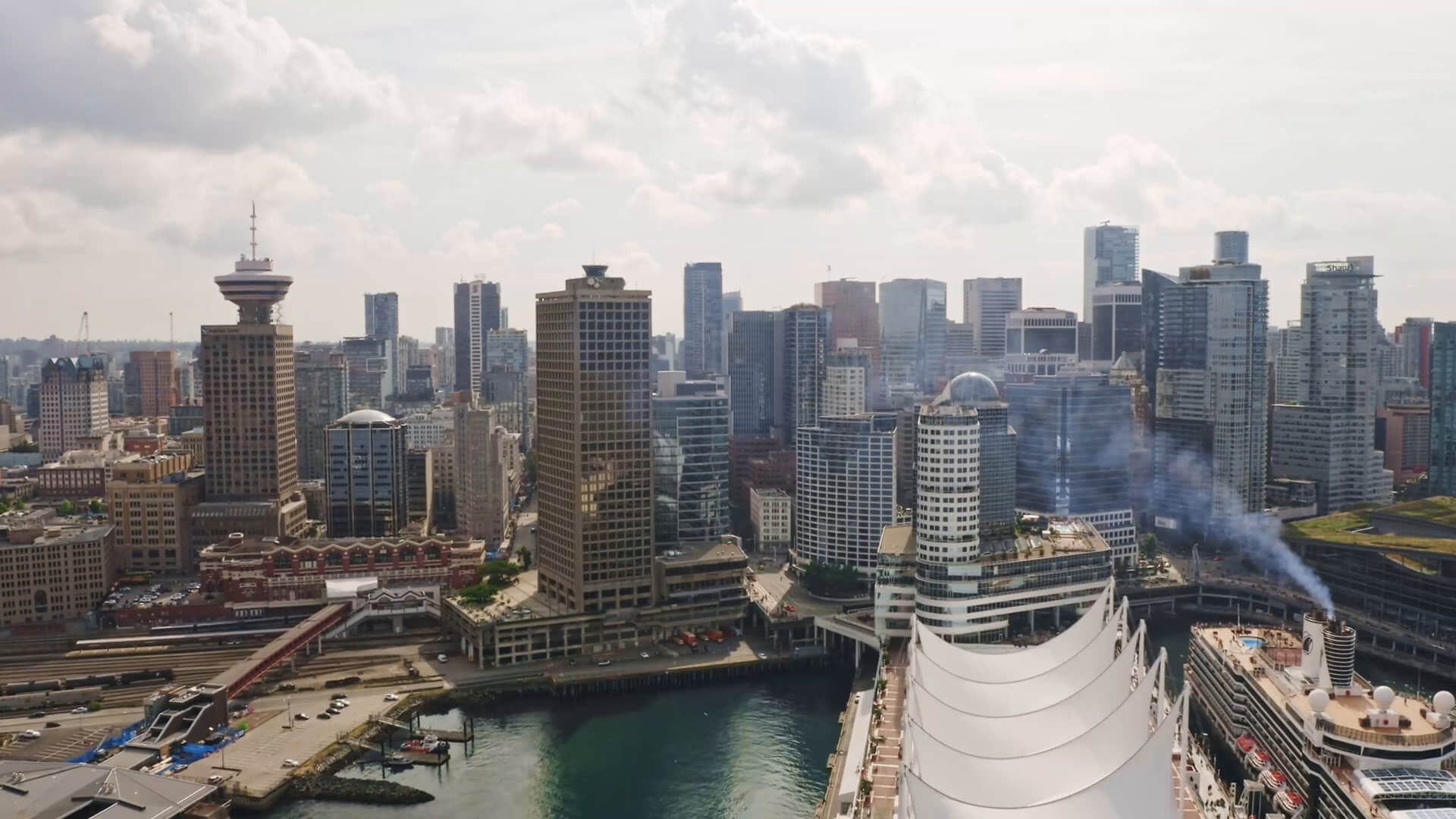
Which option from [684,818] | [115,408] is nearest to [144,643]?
[684,818]

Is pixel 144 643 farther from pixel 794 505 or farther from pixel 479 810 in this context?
pixel 794 505

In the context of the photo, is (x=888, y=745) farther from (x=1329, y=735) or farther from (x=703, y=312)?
(x=703, y=312)

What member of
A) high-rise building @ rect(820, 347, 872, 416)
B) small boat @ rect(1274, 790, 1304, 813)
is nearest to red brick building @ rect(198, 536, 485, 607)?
high-rise building @ rect(820, 347, 872, 416)

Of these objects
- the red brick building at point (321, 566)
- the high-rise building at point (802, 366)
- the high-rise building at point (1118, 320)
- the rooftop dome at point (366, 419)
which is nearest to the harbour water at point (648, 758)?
the red brick building at point (321, 566)

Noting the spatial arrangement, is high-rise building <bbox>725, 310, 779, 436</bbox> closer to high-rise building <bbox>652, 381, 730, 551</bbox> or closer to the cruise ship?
high-rise building <bbox>652, 381, 730, 551</bbox>

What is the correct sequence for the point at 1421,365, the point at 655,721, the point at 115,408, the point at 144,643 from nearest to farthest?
the point at 655,721 < the point at 144,643 < the point at 1421,365 < the point at 115,408

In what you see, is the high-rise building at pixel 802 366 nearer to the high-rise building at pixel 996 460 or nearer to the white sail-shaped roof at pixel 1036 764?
the high-rise building at pixel 996 460
